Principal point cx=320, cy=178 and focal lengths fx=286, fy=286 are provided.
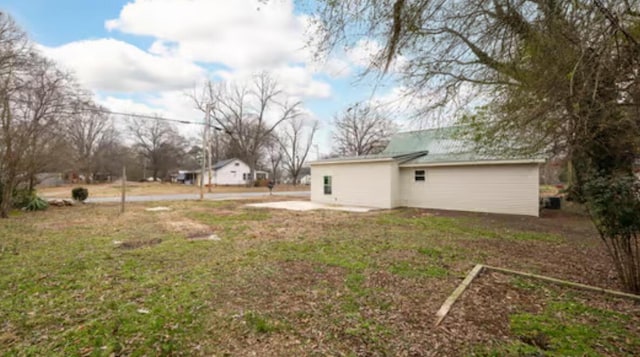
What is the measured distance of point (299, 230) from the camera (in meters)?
7.66

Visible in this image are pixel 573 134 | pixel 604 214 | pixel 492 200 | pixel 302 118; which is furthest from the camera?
pixel 302 118

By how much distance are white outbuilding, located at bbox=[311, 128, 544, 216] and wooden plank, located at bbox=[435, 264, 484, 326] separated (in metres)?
6.45

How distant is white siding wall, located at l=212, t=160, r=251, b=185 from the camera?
38.8 m

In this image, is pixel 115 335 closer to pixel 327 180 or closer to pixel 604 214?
pixel 604 214

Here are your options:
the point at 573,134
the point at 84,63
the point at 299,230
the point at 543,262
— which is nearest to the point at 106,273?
the point at 299,230

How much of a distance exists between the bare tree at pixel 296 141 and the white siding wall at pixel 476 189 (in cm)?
2856

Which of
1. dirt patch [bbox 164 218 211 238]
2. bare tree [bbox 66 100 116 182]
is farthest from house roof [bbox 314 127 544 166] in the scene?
bare tree [bbox 66 100 116 182]

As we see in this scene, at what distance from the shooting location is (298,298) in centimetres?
334

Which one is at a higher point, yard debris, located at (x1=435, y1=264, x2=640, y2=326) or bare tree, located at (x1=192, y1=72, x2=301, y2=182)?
bare tree, located at (x1=192, y1=72, x2=301, y2=182)

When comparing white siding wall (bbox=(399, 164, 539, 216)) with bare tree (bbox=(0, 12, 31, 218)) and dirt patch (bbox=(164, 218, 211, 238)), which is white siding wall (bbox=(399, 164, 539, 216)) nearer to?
dirt patch (bbox=(164, 218, 211, 238))

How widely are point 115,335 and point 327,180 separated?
12691mm

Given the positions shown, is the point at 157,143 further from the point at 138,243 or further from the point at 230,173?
the point at 138,243

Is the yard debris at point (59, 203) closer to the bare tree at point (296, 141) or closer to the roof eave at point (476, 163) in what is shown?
the roof eave at point (476, 163)

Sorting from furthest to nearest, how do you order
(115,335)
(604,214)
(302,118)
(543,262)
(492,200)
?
1. (302,118)
2. (492,200)
3. (543,262)
4. (604,214)
5. (115,335)
